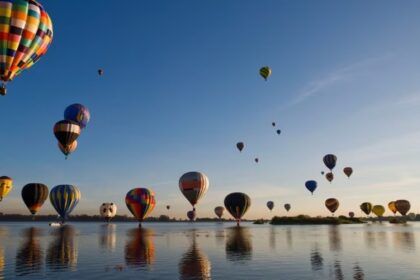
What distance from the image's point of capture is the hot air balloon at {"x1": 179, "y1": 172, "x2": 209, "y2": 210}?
299 ft

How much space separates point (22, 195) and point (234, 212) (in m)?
54.7

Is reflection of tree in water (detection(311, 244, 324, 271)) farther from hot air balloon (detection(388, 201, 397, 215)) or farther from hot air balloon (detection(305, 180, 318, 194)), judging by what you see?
hot air balloon (detection(388, 201, 397, 215))

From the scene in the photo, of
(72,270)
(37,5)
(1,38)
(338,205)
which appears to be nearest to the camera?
(72,270)

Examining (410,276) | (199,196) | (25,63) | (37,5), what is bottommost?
(410,276)

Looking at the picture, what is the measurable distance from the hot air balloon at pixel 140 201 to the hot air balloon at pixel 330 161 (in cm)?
4984

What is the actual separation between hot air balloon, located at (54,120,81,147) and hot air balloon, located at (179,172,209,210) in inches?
1145

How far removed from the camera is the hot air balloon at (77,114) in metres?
80.6

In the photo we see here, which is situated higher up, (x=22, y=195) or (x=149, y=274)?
(x=22, y=195)

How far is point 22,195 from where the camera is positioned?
95.6 m

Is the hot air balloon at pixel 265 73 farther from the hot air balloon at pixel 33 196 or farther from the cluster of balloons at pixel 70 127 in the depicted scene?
the hot air balloon at pixel 33 196

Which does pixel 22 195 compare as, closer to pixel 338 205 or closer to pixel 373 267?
pixel 373 267

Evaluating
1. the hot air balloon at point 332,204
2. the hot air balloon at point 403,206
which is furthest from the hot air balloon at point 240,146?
the hot air balloon at point 403,206

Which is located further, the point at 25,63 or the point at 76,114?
the point at 76,114

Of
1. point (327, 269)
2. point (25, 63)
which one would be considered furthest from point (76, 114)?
point (327, 269)
